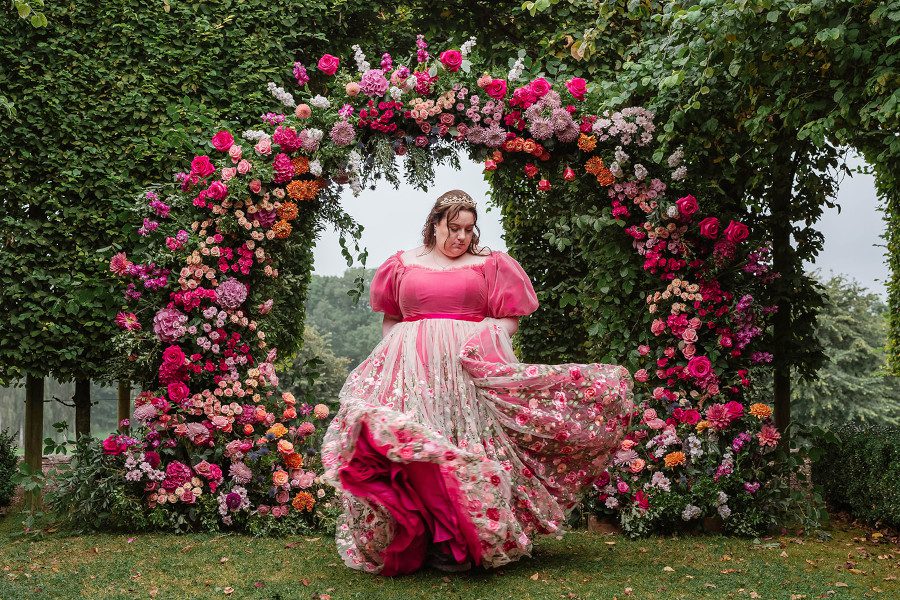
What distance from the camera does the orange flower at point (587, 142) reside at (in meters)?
5.57

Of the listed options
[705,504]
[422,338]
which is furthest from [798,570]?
[422,338]

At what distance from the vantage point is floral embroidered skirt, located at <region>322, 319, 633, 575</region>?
3795 mm

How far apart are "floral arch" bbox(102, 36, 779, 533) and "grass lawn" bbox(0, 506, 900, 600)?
365 millimetres

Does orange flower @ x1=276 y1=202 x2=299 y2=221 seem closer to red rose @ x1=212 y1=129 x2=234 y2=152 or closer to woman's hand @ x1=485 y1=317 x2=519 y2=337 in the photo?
red rose @ x1=212 y1=129 x2=234 y2=152

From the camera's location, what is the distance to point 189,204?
5.72 meters

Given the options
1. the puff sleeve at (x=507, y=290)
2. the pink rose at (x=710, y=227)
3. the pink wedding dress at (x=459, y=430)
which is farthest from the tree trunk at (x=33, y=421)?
the pink rose at (x=710, y=227)

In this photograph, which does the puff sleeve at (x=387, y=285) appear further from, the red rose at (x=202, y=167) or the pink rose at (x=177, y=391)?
the red rose at (x=202, y=167)

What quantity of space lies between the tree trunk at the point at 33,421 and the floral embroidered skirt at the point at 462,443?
3.71 m

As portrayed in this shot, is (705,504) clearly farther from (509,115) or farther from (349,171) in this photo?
(349,171)

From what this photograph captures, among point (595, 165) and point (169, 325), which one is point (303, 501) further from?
point (595, 165)

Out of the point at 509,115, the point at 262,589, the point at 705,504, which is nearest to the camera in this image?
the point at 262,589

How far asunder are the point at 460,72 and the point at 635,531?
3268 millimetres

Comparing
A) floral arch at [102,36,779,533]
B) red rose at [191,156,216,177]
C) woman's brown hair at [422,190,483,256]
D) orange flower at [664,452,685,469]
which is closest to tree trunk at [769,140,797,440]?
floral arch at [102,36,779,533]

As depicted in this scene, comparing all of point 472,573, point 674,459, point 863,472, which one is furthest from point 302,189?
point 863,472
